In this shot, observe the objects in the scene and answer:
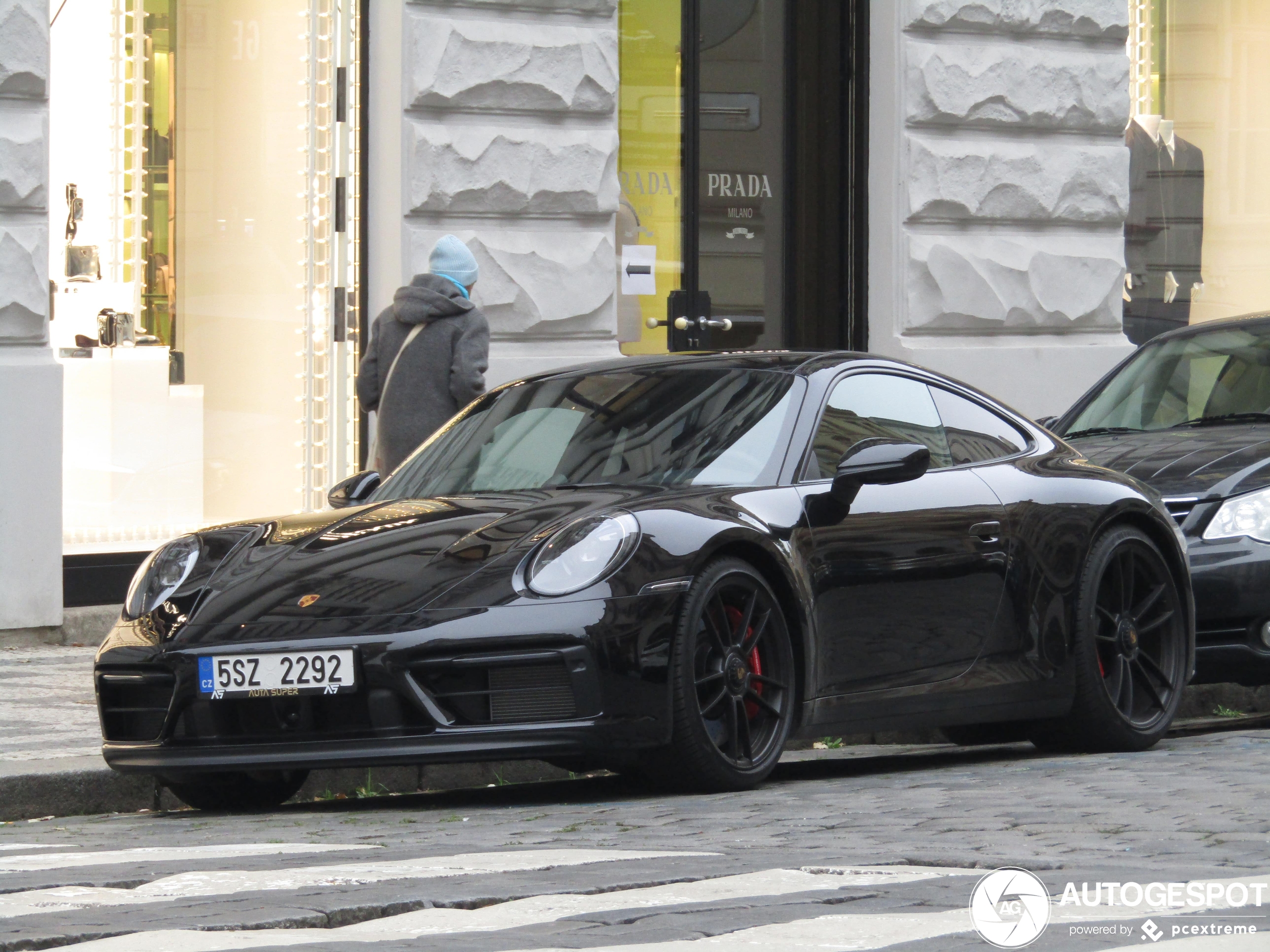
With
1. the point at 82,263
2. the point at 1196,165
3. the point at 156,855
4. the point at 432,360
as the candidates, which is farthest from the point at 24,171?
the point at 1196,165

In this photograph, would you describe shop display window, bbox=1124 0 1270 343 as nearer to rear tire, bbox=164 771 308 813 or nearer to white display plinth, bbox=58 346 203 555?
white display plinth, bbox=58 346 203 555

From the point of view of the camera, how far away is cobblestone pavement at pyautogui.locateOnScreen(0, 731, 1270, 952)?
3.70m

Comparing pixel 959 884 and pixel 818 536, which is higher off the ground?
pixel 818 536

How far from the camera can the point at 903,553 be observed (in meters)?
6.67

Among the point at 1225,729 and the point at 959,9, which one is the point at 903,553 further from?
the point at 959,9

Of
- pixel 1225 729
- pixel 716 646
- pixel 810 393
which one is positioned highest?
pixel 810 393

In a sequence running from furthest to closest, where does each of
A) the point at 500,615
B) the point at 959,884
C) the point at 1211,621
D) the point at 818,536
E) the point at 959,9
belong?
1. the point at 959,9
2. the point at 1211,621
3. the point at 818,536
4. the point at 500,615
5. the point at 959,884

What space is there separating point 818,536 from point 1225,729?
9.10 ft

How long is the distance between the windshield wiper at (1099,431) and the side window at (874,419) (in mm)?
2138

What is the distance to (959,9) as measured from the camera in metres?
12.6

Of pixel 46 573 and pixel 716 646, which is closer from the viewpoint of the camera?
pixel 716 646

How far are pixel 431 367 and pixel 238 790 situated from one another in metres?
3.49

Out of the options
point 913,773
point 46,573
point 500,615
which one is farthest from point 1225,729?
point 46,573

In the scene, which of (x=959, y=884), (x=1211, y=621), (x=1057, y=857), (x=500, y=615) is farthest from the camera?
(x=1211, y=621)
